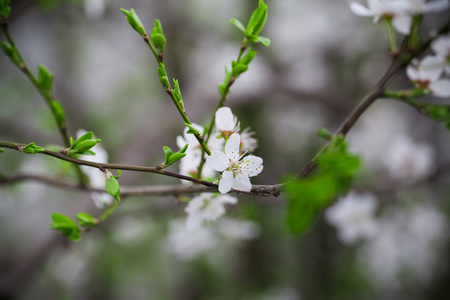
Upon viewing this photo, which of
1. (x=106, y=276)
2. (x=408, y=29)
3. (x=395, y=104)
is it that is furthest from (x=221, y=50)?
(x=408, y=29)

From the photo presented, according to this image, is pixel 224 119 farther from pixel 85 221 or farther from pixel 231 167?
pixel 85 221

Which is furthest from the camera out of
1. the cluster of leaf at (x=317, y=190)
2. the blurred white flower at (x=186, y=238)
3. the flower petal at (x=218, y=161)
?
the blurred white flower at (x=186, y=238)

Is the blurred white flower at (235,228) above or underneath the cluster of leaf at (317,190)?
above

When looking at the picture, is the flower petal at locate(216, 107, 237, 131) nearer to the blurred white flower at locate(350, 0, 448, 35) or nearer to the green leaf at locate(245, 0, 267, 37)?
the green leaf at locate(245, 0, 267, 37)

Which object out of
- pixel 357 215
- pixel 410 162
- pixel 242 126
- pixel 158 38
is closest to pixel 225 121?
pixel 158 38

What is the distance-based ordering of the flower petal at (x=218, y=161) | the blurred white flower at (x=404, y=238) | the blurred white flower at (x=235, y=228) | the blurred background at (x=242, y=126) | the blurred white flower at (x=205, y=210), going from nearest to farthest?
the flower petal at (x=218, y=161) → the blurred white flower at (x=205, y=210) → the blurred white flower at (x=235, y=228) → the blurred white flower at (x=404, y=238) → the blurred background at (x=242, y=126)

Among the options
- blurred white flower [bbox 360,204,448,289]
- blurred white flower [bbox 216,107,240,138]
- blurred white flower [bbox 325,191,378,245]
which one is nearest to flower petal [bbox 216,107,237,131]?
blurred white flower [bbox 216,107,240,138]

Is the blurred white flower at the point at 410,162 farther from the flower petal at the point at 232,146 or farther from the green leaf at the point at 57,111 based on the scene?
the green leaf at the point at 57,111

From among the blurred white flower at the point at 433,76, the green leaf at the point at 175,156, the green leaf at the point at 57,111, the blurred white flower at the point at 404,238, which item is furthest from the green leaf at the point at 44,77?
the blurred white flower at the point at 404,238
